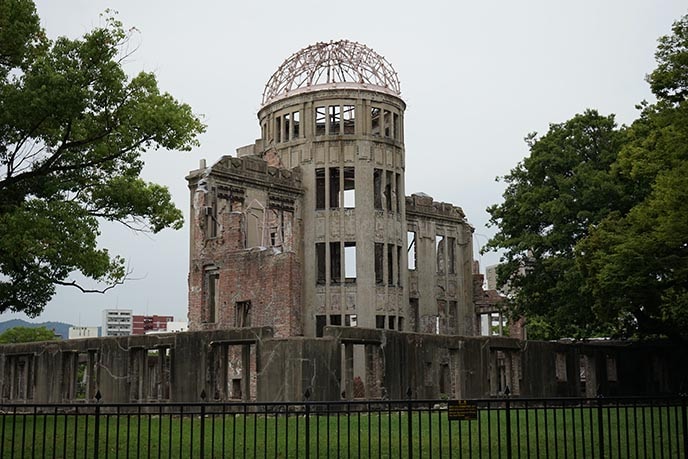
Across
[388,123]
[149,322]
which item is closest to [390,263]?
[388,123]

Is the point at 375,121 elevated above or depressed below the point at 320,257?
above

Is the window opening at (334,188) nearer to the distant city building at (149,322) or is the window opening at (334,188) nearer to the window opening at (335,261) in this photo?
the window opening at (335,261)

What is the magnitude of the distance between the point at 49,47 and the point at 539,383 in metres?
19.6

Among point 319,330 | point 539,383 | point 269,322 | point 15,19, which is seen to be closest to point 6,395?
point 269,322

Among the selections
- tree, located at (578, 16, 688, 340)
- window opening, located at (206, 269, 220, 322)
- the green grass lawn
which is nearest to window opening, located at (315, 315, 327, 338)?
window opening, located at (206, 269, 220, 322)

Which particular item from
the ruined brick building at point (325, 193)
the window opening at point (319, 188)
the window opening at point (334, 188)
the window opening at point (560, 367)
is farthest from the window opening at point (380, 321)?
the window opening at point (560, 367)

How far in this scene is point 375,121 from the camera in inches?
1518

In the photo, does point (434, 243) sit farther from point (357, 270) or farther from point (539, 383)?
point (539, 383)

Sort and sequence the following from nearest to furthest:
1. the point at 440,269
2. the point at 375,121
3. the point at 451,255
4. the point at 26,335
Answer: the point at 375,121 < the point at 440,269 < the point at 451,255 < the point at 26,335

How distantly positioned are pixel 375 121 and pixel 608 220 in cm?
1300

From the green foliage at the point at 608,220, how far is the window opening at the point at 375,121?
6.22 metres

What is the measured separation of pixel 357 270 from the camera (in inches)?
1427

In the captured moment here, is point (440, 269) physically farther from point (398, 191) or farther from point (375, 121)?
point (375, 121)

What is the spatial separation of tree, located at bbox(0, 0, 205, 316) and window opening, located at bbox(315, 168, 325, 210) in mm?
15850
